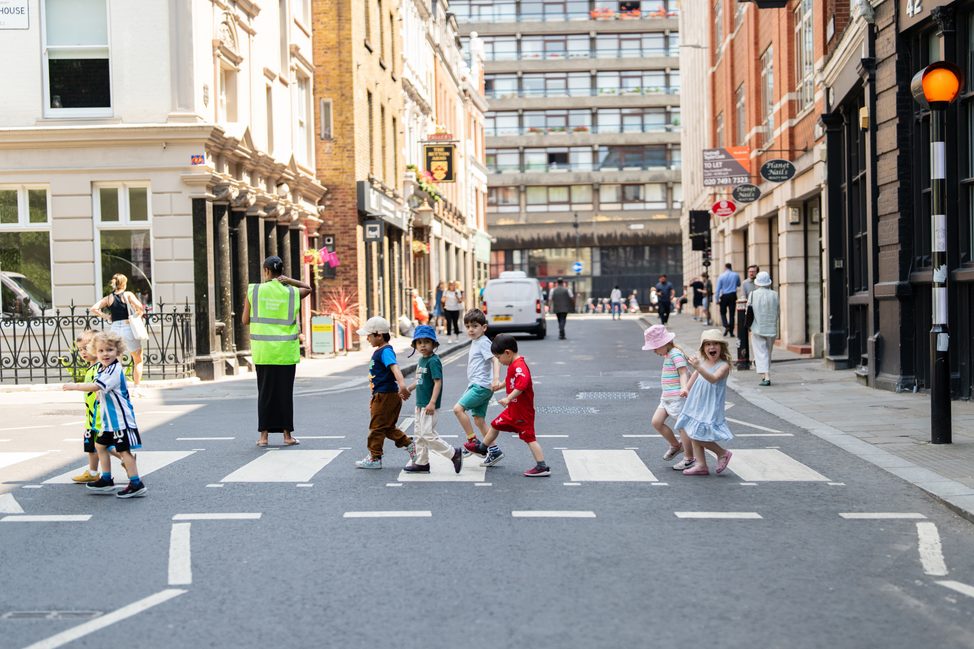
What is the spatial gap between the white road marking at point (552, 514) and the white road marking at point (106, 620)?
8.55 ft

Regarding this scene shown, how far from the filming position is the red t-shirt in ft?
31.3

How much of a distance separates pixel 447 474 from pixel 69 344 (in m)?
12.4

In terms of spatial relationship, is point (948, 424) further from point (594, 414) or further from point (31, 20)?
point (31, 20)

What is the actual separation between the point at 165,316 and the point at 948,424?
1356 centimetres

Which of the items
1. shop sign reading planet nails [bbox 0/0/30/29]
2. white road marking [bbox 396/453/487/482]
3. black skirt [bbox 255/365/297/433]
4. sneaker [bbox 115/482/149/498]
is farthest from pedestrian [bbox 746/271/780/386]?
shop sign reading planet nails [bbox 0/0/30/29]

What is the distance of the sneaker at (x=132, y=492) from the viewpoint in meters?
8.71

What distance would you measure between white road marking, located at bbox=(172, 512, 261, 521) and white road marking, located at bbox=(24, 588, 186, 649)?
6.21 feet

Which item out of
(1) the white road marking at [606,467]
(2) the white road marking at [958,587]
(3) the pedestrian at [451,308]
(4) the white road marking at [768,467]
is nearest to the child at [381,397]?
(1) the white road marking at [606,467]

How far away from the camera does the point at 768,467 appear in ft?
32.7

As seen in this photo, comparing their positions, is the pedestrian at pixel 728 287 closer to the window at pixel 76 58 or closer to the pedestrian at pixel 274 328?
the window at pixel 76 58

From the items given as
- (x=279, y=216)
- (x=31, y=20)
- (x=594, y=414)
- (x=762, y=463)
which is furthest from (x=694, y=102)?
(x=762, y=463)

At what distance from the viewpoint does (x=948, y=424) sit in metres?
10.6

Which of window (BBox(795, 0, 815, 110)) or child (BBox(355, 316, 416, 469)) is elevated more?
window (BBox(795, 0, 815, 110))

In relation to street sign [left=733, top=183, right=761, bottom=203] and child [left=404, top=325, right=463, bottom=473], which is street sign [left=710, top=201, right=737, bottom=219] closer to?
street sign [left=733, top=183, right=761, bottom=203]
